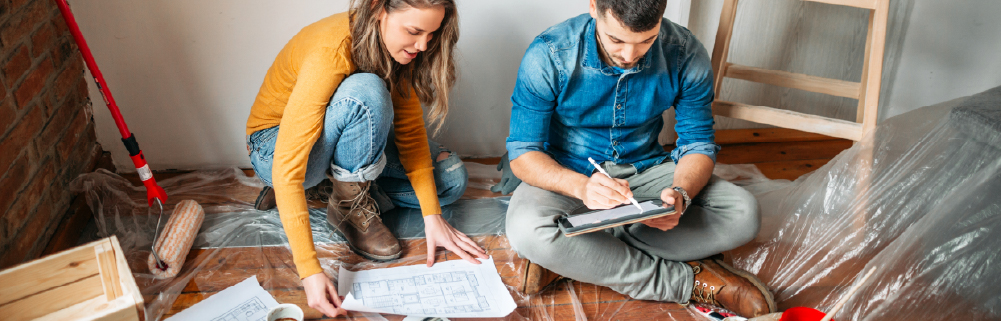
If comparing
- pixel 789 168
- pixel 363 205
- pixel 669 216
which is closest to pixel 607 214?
pixel 669 216

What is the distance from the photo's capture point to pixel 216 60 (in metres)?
1.76

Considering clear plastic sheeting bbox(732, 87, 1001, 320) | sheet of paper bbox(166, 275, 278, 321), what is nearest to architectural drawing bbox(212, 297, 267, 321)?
sheet of paper bbox(166, 275, 278, 321)

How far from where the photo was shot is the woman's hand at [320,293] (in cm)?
126

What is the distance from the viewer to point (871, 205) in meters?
1.46

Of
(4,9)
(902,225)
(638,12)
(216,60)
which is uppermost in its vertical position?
(638,12)

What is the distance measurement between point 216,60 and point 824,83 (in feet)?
5.39

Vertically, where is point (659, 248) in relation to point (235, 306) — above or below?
above

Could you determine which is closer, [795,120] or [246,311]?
[246,311]

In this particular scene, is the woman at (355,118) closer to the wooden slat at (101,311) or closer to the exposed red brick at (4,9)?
the wooden slat at (101,311)

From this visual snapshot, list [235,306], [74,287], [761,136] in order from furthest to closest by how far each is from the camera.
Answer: [761,136] → [235,306] → [74,287]

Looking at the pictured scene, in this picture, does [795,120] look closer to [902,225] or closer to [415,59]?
[902,225]

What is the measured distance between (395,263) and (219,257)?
1.41ft

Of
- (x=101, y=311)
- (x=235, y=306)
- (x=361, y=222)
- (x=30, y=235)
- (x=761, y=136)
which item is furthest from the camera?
(x=761, y=136)

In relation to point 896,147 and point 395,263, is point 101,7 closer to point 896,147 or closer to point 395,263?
point 395,263
